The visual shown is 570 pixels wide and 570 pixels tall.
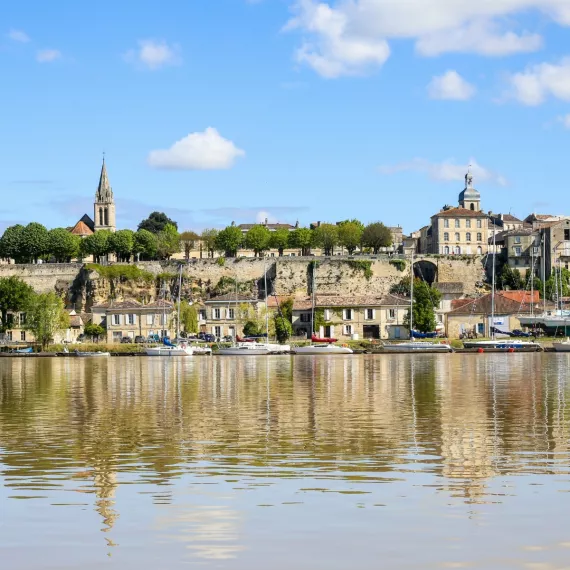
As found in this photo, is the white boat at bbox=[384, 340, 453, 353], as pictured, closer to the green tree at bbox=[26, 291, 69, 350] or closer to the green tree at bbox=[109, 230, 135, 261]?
the green tree at bbox=[26, 291, 69, 350]

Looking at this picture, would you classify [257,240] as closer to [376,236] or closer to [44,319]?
[376,236]

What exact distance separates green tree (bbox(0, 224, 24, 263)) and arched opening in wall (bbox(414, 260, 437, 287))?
3524 centimetres

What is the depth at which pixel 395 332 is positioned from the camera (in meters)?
72.6

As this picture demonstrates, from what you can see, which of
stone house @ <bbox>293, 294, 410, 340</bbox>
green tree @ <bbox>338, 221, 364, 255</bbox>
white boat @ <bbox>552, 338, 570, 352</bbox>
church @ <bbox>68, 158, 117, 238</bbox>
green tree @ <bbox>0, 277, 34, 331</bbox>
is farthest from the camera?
church @ <bbox>68, 158, 117, 238</bbox>

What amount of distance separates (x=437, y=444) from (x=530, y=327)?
55.5 metres

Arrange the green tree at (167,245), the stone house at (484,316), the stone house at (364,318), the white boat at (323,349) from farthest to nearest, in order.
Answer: the green tree at (167,245)
the stone house at (364,318)
the stone house at (484,316)
the white boat at (323,349)

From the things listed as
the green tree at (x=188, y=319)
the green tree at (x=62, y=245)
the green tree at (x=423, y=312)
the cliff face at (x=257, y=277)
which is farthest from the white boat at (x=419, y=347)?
the green tree at (x=62, y=245)

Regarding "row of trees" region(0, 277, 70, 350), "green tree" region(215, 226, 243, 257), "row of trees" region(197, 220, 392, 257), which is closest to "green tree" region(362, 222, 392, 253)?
"row of trees" region(197, 220, 392, 257)

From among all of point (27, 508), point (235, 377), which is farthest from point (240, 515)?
point (235, 377)

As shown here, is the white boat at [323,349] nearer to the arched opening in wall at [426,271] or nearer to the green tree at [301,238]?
the arched opening in wall at [426,271]

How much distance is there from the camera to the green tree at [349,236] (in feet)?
311

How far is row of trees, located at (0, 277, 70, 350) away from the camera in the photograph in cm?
7231

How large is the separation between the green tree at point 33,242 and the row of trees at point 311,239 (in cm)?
1552

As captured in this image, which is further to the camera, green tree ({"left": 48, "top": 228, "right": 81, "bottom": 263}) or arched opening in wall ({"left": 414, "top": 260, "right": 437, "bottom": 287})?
green tree ({"left": 48, "top": 228, "right": 81, "bottom": 263})
